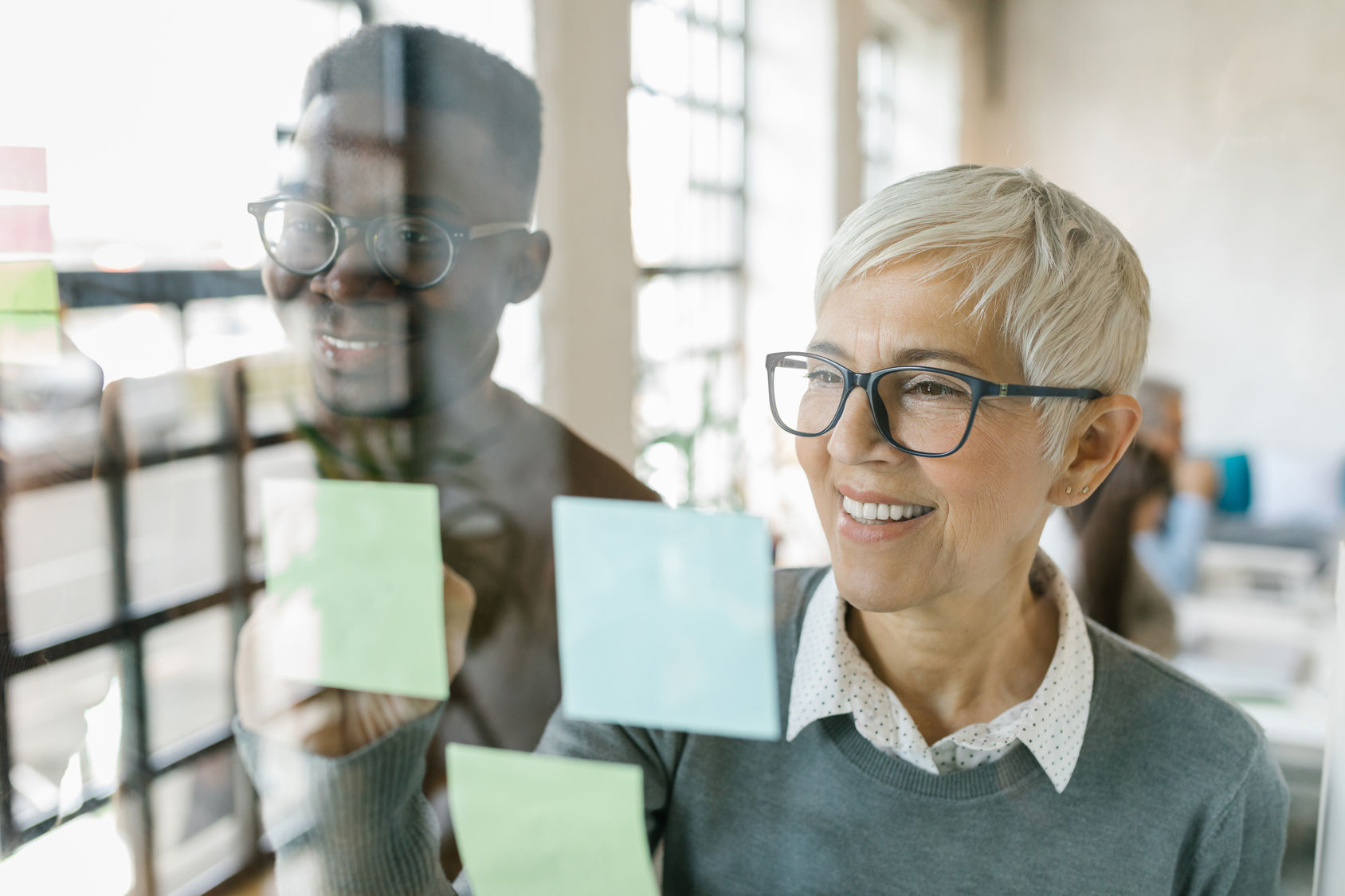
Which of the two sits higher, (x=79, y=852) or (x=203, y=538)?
(x=203, y=538)

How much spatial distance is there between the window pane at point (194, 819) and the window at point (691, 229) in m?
0.53

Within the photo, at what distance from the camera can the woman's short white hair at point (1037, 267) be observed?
56 centimetres

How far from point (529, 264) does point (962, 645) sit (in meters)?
0.44

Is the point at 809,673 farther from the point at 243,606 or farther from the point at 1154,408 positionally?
the point at 243,606

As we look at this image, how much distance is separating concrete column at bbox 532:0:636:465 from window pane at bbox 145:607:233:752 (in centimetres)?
41

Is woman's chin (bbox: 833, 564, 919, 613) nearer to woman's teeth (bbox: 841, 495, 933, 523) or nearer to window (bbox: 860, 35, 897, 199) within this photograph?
woman's teeth (bbox: 841, 495, 933, 523)

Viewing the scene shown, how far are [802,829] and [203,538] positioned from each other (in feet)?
1.94

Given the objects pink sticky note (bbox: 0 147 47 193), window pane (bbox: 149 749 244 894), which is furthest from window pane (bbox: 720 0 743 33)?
window pane (bbox: 149 749 244 894)

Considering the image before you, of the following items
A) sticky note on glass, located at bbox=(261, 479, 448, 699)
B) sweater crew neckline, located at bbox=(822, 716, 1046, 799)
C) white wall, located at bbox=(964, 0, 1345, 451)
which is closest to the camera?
white wall, located at bbox=(964, 0, 1345, 451)

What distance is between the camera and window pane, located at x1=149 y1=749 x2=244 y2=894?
87 centimetres

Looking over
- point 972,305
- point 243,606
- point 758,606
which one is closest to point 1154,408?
point 972,305

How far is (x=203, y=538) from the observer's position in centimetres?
85

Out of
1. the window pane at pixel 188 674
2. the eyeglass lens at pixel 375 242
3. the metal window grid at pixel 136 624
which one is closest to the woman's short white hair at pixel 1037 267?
the eyeglass lens at pixel 375 242

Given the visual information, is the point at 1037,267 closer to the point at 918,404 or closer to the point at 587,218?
the point at 918,404
